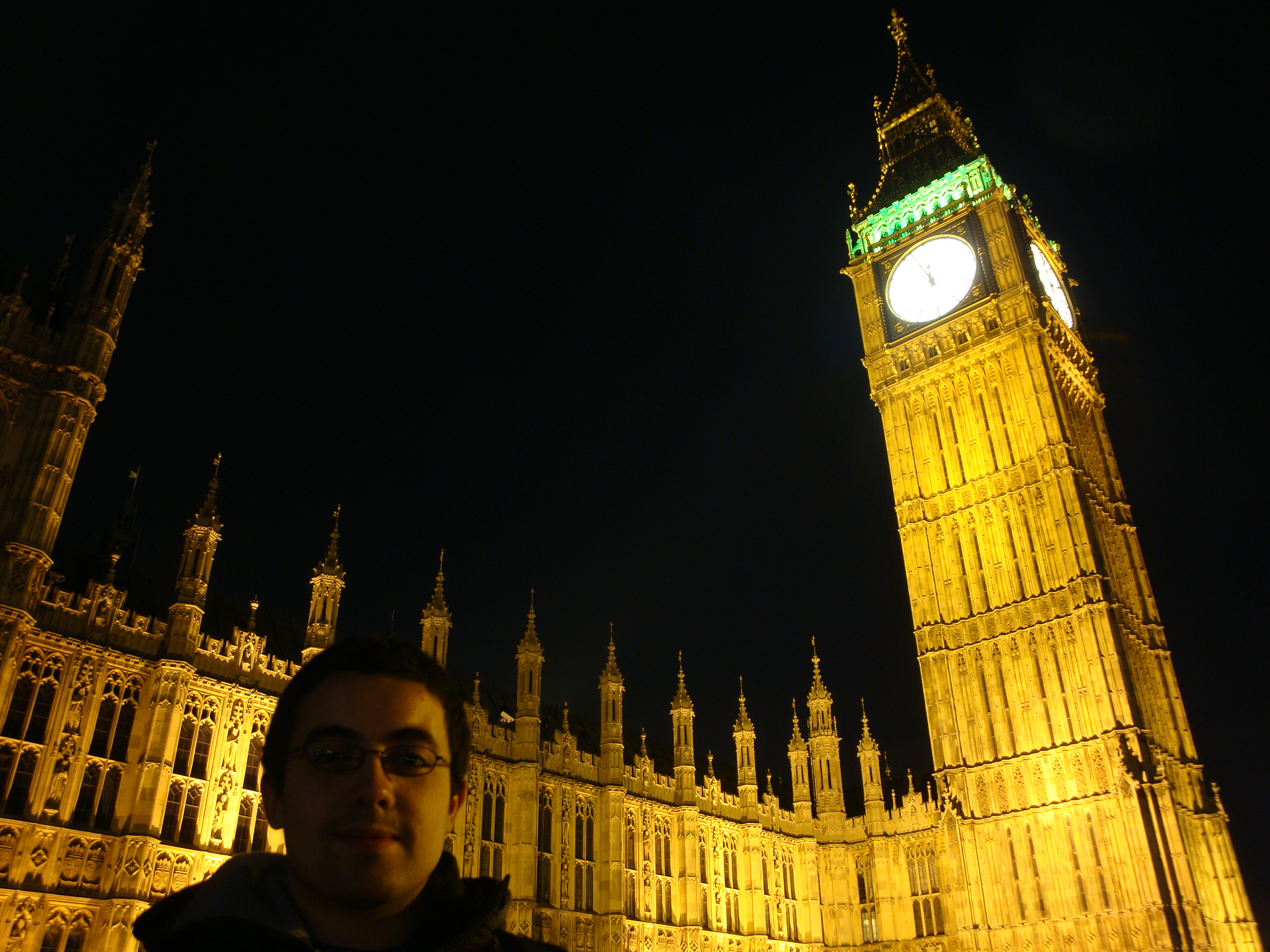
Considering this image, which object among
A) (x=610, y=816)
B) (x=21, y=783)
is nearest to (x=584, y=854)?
(x=610, y=816)

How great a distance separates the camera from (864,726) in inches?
1713

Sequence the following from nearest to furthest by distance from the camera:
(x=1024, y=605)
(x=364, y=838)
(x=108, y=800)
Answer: (x=364, y=838) < (x=108, y=800) < (x=1024, y=605)

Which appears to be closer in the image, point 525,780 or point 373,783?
point 373,783

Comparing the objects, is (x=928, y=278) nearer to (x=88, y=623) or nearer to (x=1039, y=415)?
(x=1039, y=415)

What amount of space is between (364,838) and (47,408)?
83.2 feet

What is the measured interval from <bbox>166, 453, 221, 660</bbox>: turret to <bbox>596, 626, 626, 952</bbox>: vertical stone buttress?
15479 mm

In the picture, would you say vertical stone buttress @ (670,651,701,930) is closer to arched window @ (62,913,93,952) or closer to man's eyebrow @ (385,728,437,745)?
arched window @ (62,913,93,952)

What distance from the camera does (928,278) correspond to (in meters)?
47.3

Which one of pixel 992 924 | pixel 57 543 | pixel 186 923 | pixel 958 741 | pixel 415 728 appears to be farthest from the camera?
pixel 958 741

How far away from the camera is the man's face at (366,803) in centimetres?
251

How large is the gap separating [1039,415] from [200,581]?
34.2m

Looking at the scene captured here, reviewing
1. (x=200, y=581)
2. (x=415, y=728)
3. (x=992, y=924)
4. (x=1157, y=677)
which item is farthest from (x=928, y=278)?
(x=415, y=728)

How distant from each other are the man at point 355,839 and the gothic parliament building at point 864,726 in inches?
847

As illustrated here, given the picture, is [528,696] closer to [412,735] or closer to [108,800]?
[108,800]
